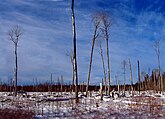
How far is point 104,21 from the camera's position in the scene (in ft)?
91.3

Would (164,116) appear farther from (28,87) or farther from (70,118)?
(28,87)

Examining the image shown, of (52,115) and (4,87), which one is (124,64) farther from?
(52,115)

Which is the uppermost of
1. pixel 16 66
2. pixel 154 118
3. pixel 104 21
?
pixel 104 21

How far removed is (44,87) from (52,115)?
4012cm

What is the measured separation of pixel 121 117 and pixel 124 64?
32.3 m

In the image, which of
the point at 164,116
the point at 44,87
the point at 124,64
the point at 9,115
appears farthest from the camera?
the point at 44,87

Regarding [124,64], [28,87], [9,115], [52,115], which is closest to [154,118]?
[52,115]

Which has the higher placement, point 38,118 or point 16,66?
point 16,66

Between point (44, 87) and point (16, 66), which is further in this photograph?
point (44, 87)

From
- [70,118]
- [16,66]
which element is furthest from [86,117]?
[16,66]

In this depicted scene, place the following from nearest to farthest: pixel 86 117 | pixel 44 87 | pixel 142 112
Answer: pixel 86 117 → pixel 142 112 → pixel 44 87

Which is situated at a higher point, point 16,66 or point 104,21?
point 104,21

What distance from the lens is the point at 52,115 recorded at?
436 inches

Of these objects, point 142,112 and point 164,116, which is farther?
point 142,112
